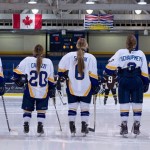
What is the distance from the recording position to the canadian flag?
18.2m

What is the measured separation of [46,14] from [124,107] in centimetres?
1379

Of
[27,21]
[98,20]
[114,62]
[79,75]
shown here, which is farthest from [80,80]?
[98,20]

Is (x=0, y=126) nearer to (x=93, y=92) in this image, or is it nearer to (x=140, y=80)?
(x=93, y=92)

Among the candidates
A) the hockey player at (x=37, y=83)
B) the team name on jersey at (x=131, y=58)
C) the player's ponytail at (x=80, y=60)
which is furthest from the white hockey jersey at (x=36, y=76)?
the team name on jersey at (x=131, y=58)

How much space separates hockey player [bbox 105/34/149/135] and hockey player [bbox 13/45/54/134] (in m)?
0.87

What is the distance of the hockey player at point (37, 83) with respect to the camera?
248 inches

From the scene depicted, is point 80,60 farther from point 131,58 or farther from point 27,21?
point 27,21

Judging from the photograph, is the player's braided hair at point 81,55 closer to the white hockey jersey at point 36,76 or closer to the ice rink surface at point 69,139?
the white hockey jersey at point 36,76

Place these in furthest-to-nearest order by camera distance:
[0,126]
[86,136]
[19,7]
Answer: [19,7], [0,126], [86,136]

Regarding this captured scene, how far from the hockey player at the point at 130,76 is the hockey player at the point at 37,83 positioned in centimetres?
87

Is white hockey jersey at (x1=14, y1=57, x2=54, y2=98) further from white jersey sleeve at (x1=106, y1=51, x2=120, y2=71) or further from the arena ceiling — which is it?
the arena ceiling

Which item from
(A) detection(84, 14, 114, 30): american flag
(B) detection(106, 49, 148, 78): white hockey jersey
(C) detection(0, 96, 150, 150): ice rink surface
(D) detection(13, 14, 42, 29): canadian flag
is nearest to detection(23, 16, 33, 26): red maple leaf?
(D) detection(13, 14, 42, 29): canadian flag

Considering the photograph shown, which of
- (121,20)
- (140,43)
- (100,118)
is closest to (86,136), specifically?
(100,118)

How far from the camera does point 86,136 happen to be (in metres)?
6.19
